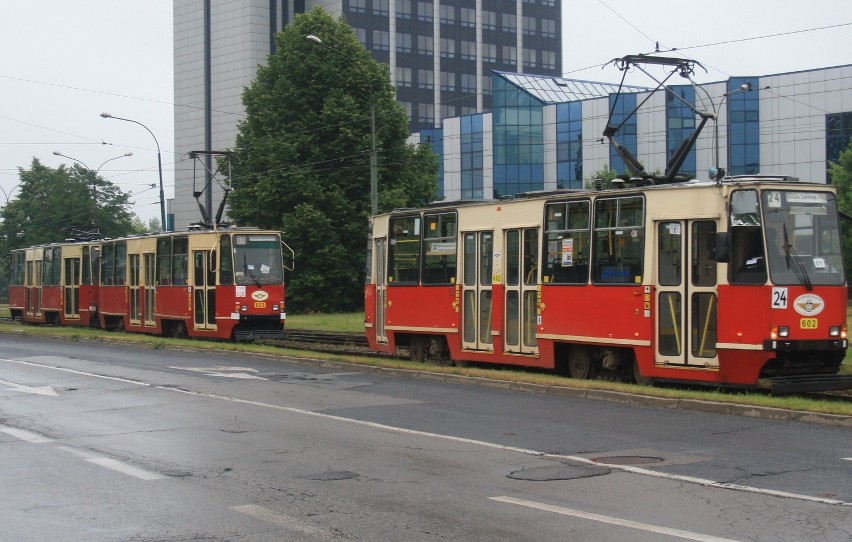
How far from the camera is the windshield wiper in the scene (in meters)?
16.3

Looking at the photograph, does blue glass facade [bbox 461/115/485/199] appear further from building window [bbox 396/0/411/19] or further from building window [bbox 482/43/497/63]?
building window [bbox 482/43/497/63]

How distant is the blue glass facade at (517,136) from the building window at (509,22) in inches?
1481

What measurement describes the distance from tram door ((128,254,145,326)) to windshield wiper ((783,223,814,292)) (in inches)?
1045

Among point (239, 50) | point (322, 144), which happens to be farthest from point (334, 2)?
point (322, 144)

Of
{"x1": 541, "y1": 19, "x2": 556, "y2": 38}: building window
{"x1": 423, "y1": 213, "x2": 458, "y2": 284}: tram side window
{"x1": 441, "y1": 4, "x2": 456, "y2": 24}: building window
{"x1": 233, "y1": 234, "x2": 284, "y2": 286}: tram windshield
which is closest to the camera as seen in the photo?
{"x1": 423, "y1": 213, "x2": 458, "y2": 284}: tram side window

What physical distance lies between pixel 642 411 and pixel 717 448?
10.7ft

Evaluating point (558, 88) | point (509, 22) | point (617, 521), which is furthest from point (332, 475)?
point (509, 22)

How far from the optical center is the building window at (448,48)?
11388 centimetres

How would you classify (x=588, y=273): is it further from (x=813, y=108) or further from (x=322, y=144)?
(x=813, y=108)

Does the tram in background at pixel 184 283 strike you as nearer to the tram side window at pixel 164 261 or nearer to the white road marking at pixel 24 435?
the tram side window at pixel 164 261

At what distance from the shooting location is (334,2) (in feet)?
353

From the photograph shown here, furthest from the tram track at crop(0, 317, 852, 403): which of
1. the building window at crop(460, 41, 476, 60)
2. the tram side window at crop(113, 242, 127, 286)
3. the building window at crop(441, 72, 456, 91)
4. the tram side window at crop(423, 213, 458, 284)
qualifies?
the building window at crop(460, 41, 476, 60)

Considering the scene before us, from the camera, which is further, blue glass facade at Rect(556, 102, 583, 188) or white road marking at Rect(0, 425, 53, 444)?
blue glass facade at Rect(556, 102, 583, 188)

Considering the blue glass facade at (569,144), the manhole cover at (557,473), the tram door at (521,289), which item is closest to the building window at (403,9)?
the blue glass facade at (569,144)
